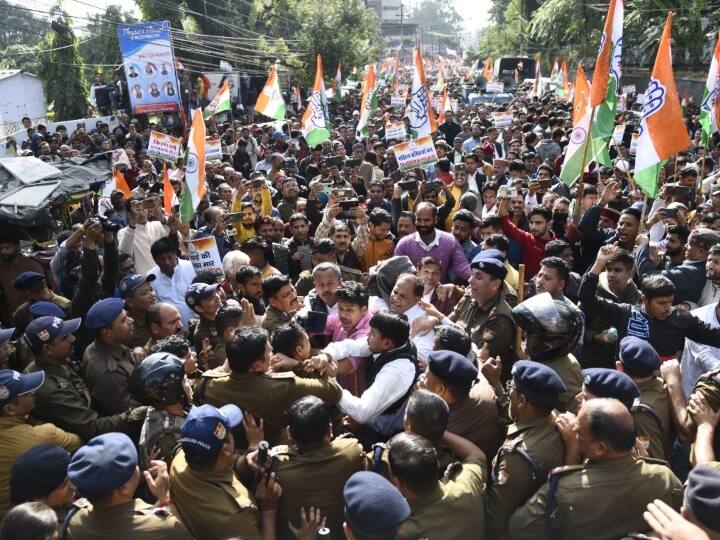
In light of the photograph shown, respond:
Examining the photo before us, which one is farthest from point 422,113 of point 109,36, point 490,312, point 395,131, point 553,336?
point 109,36

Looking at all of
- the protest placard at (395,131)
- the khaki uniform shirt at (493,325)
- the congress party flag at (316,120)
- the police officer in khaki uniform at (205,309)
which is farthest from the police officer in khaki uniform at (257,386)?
the protest placard at (395,131)

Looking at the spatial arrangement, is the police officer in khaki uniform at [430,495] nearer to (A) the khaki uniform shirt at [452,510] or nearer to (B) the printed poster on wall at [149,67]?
(A) the khaki uniform shirt at [452,510]

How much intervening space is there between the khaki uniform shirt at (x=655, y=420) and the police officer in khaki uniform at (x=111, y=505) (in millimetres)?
2079

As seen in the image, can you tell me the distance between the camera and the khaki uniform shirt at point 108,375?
3.68m

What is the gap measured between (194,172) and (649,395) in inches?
205

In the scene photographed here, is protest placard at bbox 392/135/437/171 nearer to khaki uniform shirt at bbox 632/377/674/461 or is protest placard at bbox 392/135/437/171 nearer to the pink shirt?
the pink shirt

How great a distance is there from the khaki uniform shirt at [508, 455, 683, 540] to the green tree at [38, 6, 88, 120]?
26341 mm

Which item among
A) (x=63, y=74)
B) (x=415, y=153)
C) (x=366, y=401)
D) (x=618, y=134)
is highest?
(x=63, y=74)

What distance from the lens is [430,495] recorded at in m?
2.43

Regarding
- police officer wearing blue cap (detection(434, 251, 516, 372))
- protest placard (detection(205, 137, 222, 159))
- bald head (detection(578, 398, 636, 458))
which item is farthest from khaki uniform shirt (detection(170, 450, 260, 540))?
protest placard (detection(205, 137, 222, 159))

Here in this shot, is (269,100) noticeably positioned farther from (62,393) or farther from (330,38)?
(330,38)

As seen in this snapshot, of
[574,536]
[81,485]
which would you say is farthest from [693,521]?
[81,485]

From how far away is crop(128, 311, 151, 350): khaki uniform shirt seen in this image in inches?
175

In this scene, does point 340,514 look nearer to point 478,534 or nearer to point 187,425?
point 478,534
